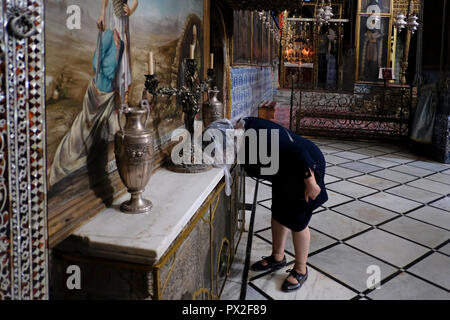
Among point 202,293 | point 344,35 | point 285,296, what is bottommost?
point 285,296

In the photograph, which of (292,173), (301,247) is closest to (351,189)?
(301,247)

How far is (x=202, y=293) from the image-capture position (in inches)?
87.0

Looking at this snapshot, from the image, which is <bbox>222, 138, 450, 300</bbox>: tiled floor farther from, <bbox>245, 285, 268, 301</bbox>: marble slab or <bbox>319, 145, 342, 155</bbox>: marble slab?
<bbox>319, 145, 342, 155</bbox>: marble slab

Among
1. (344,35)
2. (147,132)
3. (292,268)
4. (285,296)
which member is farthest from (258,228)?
(344,35)

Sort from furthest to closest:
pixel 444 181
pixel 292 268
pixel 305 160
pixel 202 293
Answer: pixel 444 181 → pixel 292 268 → pixel 305 160 → pixel 202 293

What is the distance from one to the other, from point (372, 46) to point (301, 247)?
574 inches

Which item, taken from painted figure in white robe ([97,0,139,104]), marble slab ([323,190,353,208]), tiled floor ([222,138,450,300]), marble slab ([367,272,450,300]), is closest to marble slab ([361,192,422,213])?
tiled floor ([222,138,450,300])

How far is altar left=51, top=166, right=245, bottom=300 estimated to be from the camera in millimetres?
1604

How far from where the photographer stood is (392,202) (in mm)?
5043

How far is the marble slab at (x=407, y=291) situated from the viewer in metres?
2.91

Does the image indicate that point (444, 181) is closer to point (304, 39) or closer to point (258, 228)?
point (258, 228)

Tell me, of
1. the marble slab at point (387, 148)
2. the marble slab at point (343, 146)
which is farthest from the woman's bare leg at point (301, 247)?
the marble slab at point (387, 148)

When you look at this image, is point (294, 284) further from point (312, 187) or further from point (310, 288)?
point (312, 187)
